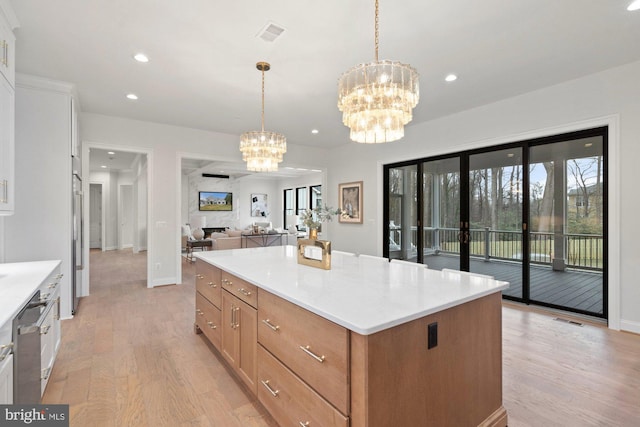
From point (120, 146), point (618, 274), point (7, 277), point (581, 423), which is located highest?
point (120, 146)

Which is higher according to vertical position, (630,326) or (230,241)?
(230,241)

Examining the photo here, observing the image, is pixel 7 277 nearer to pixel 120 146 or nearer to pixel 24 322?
pixel 24 322

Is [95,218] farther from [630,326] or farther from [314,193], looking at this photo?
[630,326]

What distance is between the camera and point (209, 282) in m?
2.74

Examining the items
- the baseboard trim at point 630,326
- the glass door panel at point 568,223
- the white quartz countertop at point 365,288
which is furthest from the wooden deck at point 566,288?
the white quartz countertop at point 365,288

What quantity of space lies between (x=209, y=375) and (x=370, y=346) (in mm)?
1755

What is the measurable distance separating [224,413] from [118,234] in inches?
396

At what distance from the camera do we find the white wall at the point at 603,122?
316 centimetres

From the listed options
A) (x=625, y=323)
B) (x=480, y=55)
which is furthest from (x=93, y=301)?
(x=625, y=323)

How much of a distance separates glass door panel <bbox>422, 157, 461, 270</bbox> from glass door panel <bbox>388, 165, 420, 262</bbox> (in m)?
0.21

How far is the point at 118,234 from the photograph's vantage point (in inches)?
391

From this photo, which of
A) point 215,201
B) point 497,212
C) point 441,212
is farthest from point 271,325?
point 215,201

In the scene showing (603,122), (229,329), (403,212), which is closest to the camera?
(229,329)

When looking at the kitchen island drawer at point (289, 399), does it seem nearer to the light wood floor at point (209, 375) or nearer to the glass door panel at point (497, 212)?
the light wood floor at point (209, 375)
